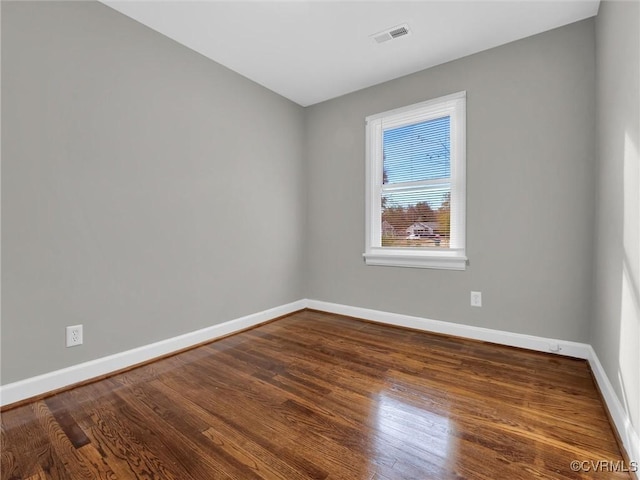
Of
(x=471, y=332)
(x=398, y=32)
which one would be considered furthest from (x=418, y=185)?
(x=471, y=332)

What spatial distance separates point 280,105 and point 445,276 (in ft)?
8.55

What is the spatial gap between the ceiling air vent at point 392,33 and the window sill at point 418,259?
1.91 metres

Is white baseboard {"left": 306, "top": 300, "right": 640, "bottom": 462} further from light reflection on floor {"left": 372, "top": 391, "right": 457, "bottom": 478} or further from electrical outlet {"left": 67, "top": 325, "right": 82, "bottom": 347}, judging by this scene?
electrical outlet {"left": 67, "top": 325, "right": 82, "bottom": 347}

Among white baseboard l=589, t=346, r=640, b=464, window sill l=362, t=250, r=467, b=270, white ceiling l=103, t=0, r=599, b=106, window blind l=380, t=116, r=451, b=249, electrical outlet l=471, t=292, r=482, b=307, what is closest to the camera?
white baseboard l=589, t=346, r=640, b=464

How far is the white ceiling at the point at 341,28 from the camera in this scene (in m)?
2.12

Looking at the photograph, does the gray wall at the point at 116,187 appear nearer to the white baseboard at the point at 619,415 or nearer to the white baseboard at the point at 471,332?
the white baseboard at the point at 471,332

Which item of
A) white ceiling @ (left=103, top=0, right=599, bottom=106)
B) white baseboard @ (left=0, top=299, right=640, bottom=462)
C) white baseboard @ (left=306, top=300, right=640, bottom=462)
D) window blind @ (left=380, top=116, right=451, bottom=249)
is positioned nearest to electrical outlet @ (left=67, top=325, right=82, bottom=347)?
white baseboard @ (left=0, top=299, right=640, bottom=462)

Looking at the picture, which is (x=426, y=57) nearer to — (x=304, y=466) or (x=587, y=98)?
(x=587, y=98)

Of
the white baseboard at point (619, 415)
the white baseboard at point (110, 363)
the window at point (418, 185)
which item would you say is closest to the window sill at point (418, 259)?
the window at point (418, 185)

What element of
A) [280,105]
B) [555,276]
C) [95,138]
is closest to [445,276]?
[555,276]

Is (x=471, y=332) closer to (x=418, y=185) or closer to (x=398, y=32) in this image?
(x=418, y=185)

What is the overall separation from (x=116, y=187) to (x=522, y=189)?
3.12 meters

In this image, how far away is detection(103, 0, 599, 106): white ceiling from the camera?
212cm

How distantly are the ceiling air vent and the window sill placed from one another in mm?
1908
